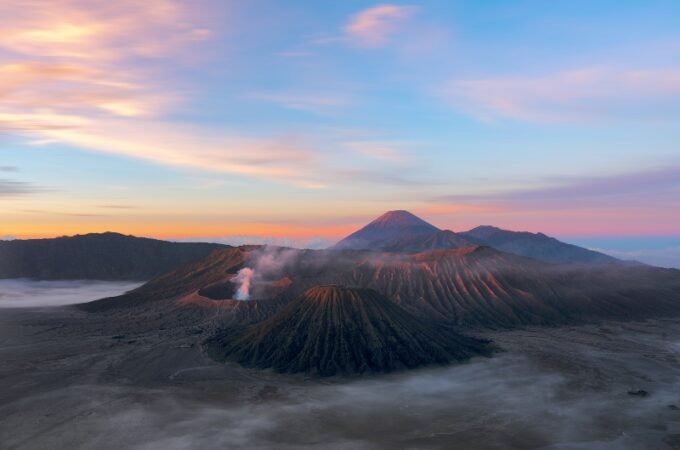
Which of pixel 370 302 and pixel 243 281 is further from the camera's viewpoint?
pixel 243 281

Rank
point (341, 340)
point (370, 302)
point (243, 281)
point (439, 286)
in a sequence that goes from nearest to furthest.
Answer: point (341, 340), point (370, 302), point (439, 286), point (243, 281)

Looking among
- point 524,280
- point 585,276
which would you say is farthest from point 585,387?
point 585,276

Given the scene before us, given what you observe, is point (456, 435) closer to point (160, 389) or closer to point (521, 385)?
point (521, 385)

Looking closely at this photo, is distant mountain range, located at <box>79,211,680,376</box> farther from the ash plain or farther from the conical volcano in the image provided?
the ash plain

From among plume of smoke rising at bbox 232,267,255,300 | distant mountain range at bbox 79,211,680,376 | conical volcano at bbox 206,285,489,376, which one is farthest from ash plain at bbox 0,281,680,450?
plume of smoke rising at bbox 232,267,255,300

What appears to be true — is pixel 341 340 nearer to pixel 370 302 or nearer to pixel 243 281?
pixel 370 302

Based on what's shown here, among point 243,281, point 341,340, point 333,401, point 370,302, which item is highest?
point 243,281

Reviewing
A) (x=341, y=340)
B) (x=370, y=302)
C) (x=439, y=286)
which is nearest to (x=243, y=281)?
(x=439, y=286)
